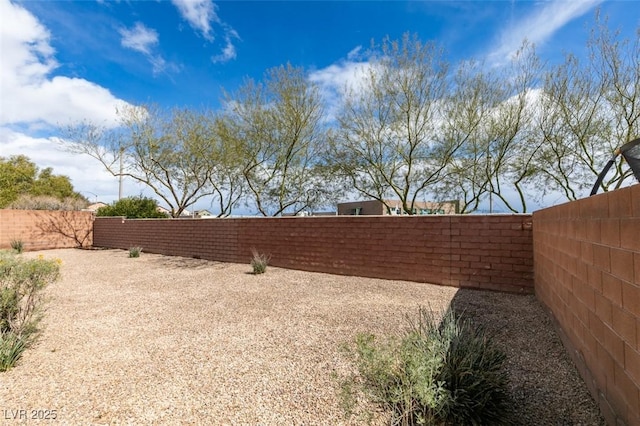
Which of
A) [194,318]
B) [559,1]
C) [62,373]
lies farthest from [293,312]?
[559,1]

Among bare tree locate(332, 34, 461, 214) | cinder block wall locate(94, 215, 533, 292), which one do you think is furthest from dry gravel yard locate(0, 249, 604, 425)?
bare tree locate(332, 34, 461, 214)

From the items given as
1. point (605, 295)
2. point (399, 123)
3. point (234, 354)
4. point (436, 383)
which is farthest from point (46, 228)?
point (605, 295)

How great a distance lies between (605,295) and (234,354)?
3.16 m

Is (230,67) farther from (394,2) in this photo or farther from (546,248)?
(546,248)

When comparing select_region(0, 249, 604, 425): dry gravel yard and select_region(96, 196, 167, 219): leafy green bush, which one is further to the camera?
select_region(96, 196, 167, 219): leafy green bush

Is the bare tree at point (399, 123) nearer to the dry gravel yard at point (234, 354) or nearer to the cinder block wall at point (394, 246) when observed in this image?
the cinder block wall at point (394, 246)

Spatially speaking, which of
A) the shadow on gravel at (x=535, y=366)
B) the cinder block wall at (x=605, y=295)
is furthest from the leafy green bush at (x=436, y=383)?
the cinder block wall at (x=605, y=295)

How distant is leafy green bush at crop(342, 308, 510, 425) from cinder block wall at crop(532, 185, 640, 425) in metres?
0.64

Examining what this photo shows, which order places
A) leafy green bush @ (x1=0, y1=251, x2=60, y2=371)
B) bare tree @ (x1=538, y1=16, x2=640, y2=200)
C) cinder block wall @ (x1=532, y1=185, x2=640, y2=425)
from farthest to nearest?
1. bare tree @ (x1=538, y1=16, x2=640, y2=200)
2. leafy green bush @ (x1=0, y1=251, x2=60, y2=371)
3. cinder block wall @ (x1=532, y1=185, x2=640, y2=425)

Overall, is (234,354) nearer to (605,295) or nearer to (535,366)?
(535,366)

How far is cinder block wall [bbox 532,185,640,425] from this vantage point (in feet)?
5.50

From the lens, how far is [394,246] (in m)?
7.39

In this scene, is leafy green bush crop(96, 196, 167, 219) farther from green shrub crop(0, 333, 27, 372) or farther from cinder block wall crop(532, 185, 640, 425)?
cinder block wall crop(532, 185, 640, 425)

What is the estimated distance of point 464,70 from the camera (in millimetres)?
10281
